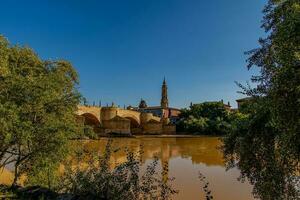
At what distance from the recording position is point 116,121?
75000 millimetres

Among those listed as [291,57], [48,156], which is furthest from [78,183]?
[291,57]

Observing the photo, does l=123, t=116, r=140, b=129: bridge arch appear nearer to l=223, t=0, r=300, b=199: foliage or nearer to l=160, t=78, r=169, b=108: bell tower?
l=160, t=78, r=169, b=108: bell tower

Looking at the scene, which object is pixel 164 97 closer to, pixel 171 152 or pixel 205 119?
pixel 205 119

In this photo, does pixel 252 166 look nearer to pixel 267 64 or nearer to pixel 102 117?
pixel 267 64

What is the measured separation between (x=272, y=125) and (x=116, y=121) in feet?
226

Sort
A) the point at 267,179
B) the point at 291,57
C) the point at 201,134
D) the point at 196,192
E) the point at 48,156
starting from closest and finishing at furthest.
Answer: the point at 291,57 → the point at 267,179 → the point at 48,156 → the point at 196,192 → the point at 201,134

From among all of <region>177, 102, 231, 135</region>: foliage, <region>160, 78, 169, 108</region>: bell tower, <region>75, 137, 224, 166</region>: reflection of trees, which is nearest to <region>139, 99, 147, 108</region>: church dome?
<region>160, 78, 169, 108</region>: bell tower

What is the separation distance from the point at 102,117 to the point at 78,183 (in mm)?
66285

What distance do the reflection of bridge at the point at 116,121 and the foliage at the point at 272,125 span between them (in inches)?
2189

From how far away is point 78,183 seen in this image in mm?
9695

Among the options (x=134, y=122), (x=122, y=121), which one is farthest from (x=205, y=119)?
(x=122, y=121)

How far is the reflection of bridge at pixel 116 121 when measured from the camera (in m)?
71.4

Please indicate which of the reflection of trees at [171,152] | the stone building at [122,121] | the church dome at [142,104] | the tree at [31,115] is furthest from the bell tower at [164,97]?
the tree at [31,115]

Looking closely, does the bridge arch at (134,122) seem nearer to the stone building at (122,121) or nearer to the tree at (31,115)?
the stone building at (122,121)
